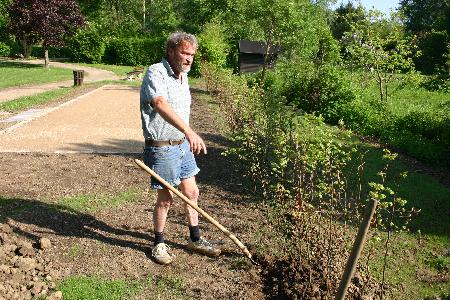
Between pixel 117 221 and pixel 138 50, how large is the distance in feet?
102

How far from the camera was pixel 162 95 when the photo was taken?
3.58 m

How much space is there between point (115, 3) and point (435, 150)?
4714 cm

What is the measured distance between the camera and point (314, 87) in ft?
46.4

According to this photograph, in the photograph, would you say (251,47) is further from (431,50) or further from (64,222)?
(64,222)

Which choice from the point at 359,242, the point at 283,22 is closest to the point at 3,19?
the point at 283,22

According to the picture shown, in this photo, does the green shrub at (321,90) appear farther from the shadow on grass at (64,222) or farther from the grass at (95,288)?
the grass at (95,288)

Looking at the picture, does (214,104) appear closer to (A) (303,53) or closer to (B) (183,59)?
(A) (303,53)

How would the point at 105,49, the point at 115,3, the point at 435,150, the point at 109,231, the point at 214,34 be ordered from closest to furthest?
the point at 109,231 → the point at 435,150 → the point at 214,34 → the point at 105,49 → the point at 115,3

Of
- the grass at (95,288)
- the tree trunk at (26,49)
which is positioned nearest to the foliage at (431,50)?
the tree trunk at (26,49)

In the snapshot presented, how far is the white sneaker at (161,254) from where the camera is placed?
397cm

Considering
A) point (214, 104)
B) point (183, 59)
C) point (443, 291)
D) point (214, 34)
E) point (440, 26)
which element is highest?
point (440, 26)

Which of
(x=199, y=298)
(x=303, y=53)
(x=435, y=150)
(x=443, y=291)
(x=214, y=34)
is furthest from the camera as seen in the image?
(x=214, y=34)

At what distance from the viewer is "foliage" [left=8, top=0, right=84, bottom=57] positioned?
24.9 meters

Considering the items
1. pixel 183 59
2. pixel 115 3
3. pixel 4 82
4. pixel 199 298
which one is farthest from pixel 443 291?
pixel 115 3
